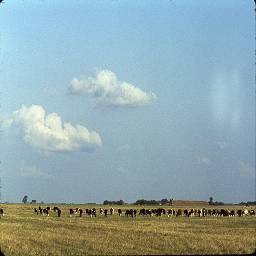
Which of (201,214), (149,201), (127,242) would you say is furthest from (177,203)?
(127,242)

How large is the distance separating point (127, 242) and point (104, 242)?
3.47 feet

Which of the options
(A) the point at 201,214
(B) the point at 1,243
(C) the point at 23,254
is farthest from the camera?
(A) the point at 201,214

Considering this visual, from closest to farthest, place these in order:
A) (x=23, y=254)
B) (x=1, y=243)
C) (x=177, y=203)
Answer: (x=23, y=254) → (x=1, y=243) → (x=177, y=203)

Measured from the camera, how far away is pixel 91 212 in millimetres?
68875

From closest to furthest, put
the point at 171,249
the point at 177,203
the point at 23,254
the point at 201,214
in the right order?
the point at 23,254
the point at 171,249
the point at 201,214
the point at 177,203

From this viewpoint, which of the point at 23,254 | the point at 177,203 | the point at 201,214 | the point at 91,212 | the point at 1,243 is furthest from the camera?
the point at 177,203

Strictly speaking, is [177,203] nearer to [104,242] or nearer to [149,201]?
[149,201]

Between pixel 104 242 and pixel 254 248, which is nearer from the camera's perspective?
pixel 254 248

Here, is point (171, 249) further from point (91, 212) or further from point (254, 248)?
point (91, 212)

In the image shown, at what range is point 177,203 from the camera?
7461 inches

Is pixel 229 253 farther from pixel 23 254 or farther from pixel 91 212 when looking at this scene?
pixel 91 212

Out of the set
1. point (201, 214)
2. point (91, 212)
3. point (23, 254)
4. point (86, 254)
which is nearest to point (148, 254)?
point (86, 254)

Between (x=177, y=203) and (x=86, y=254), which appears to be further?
(x=177, y=203)

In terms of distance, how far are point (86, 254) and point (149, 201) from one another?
179350 millimetres
